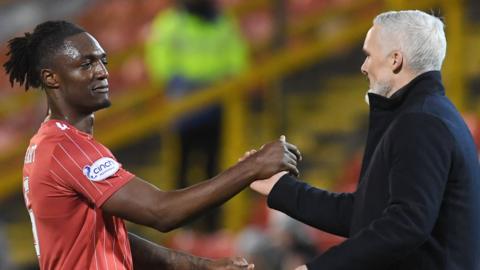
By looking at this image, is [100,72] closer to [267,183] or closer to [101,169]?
[101,169]

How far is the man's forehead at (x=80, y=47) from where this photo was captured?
3766 millimetres

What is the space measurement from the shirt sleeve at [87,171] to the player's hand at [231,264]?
18.0 inches

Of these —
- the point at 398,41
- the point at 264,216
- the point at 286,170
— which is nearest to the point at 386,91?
the point at 398,41

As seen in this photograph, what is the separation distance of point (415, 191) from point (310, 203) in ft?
2.08

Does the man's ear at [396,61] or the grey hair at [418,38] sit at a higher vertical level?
the grey hair at [418,38]

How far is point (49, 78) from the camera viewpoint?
3.78 meters

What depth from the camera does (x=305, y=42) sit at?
8.73 meters

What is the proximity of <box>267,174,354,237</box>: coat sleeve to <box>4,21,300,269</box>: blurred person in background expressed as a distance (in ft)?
0.26

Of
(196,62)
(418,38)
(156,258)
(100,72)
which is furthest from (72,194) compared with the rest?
(196,62)

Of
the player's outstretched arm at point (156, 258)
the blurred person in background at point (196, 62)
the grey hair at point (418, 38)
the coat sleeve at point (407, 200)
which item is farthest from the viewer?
the blurred person in background at point (196, 62)

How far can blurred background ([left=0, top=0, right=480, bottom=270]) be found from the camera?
8.09 m

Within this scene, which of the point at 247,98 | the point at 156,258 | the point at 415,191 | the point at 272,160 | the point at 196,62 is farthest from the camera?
the point at 247,98

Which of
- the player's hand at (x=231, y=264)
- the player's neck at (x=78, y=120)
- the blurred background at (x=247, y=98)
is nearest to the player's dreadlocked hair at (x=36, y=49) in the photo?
the player's neck at (x=78, y=120)

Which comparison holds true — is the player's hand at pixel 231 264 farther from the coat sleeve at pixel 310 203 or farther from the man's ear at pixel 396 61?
the man's ear at pixel 396 61
